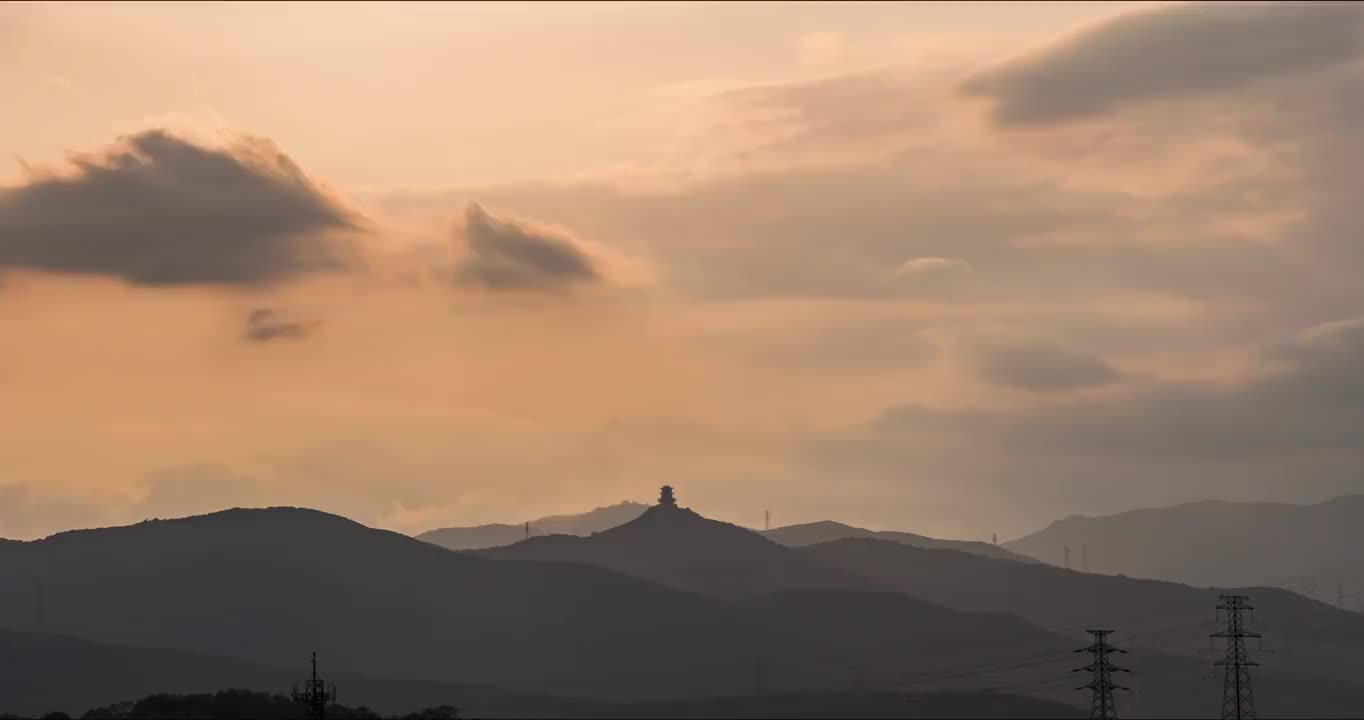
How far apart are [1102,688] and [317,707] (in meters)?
78.4

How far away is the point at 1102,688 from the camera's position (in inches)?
7790

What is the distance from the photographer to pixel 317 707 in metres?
175

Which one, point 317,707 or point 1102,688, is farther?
point 1102,688
